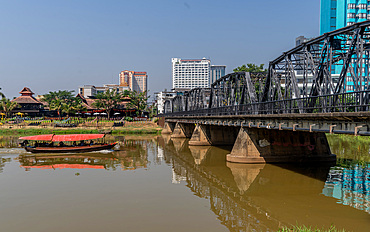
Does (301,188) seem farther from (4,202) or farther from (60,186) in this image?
(4,202)

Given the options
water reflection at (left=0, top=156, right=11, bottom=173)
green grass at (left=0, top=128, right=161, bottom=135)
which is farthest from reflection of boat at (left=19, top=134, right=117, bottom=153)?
green grass at (left=0, top=128, right=161, bottom=135)

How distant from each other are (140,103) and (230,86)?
7869 cm

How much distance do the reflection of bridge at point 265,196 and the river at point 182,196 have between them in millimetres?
51

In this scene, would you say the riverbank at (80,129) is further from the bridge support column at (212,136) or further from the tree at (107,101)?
the bridge support column at (212,136)

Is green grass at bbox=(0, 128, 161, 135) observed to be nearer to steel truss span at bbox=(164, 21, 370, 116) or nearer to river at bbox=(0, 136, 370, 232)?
steel truss span at bbox=(164, 21, 370, 116)

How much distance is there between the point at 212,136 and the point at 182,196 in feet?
103

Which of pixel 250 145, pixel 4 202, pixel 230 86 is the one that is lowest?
pixel 4 202

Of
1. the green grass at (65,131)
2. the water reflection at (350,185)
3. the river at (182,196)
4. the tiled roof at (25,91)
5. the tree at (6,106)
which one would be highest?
A: the tiled roof at (25,91)

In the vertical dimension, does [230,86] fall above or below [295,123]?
above

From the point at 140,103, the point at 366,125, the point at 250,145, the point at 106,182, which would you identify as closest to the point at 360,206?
the point at 366,125

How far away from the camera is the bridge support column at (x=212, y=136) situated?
51562 mm

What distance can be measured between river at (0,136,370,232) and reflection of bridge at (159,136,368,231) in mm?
51

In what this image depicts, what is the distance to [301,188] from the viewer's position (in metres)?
22.7

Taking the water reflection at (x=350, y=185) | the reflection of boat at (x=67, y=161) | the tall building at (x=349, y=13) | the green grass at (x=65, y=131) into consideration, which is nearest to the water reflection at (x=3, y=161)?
the reflection of boat at (x=67, y=161)
